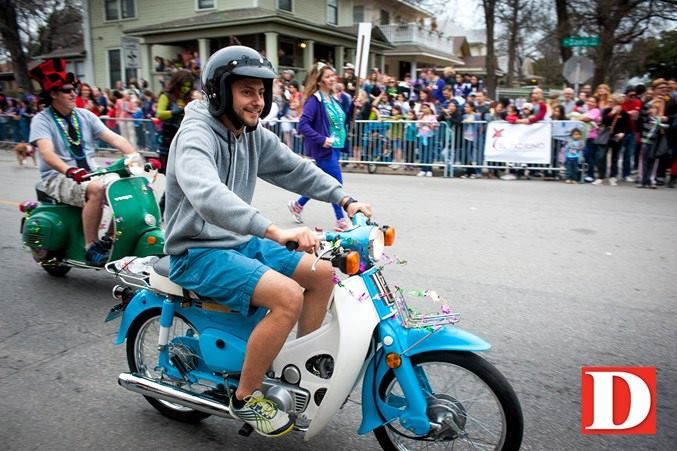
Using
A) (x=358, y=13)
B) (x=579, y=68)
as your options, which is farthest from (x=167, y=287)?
(x=358, y=13)

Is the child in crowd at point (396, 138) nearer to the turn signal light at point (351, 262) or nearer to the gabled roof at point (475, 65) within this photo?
the turn signal light at point (351, 262)

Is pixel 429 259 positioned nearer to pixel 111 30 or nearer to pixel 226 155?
pixel 226 155


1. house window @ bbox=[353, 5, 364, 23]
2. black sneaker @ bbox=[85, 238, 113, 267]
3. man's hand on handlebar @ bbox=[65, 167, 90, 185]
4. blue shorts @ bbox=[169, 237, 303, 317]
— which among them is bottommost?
black sneaker @ bbox=[85, 238, 113, 267]

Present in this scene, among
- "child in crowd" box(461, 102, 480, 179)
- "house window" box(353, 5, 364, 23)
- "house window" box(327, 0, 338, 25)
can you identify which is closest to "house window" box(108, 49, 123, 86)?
"house window" box(327, 0, 338, 25)

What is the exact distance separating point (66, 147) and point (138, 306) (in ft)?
9.67

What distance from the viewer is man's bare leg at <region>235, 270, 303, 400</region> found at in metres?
2.64

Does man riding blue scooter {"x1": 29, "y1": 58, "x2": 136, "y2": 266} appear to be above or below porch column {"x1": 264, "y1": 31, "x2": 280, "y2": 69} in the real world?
below

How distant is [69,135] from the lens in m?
5.50

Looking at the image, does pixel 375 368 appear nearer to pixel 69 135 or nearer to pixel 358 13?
pixel 69 135

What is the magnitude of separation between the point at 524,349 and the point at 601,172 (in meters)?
8.72

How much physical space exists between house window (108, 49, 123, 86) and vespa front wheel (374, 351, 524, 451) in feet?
104

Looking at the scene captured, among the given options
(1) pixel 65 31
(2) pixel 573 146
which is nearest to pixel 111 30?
(1) pixel 65 31

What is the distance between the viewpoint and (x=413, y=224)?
780 centimetres

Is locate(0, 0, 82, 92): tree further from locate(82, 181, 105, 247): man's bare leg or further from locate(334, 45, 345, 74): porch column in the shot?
locate(82, 181, 105, 247): man's bare leg
